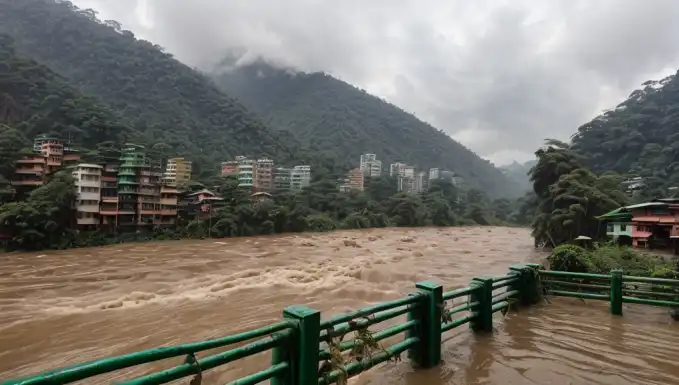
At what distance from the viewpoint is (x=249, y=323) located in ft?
25.2

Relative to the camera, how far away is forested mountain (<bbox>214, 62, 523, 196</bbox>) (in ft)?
321

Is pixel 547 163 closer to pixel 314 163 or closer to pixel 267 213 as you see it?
pixel 267 213

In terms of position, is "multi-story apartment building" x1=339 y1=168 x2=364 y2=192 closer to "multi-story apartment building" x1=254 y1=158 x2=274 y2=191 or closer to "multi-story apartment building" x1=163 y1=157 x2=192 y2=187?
"multi-story apartment building" x1=254 y1=158 x2=274 y2=191

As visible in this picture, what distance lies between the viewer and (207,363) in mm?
2250

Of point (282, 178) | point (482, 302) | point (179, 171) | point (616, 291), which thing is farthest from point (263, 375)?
point (282, 178)

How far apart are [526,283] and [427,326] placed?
308 centimetres

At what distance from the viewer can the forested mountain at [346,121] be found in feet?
321

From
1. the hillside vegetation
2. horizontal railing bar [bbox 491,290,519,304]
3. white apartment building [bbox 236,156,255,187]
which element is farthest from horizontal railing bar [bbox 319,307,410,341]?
white apartment building [bbox 236,156,255,187]

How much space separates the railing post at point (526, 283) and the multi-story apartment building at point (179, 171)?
30344 mm

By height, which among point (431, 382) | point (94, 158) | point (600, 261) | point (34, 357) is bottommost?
point (34, 357)

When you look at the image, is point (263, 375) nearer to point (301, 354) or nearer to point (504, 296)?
point (301, 354)

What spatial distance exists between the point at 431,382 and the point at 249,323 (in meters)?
4.78

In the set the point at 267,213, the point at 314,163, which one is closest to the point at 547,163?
the point at 267,213

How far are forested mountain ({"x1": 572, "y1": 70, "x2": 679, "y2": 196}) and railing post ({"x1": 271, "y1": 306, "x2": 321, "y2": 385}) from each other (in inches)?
1755
